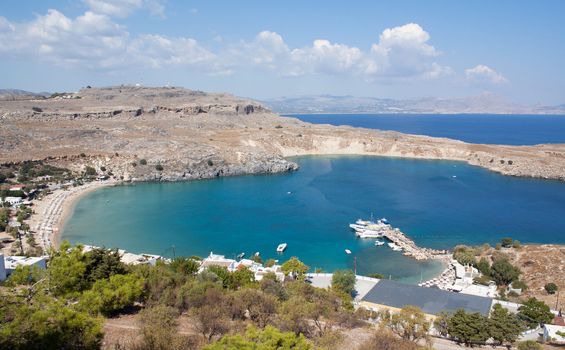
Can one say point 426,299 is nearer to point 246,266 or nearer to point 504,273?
point 504,273

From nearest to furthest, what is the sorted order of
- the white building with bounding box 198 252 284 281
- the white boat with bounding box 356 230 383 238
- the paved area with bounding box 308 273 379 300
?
1. the paved area with bounding box 308 273 379 300
2. the white building with bounding box 198 252 284 281
3. the white boat with bounding box 356 230 383 238

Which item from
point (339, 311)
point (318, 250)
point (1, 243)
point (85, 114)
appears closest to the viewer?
A: point (339, 311)

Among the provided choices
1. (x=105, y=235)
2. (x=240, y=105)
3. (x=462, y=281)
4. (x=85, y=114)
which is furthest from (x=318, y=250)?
(x=240, y=105)

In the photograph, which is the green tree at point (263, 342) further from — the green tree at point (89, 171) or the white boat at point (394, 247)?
the green tree at point (89, 171)

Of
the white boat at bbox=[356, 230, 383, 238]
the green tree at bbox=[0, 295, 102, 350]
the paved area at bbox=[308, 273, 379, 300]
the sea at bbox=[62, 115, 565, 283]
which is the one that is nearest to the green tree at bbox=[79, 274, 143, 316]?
the green tree at bbox=[0, 295, 102, 350]

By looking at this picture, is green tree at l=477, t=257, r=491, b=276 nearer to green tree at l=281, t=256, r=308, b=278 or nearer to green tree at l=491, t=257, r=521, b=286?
green tree at l=491, t=257, r=521, b=286

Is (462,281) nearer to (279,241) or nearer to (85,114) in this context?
(279,241)

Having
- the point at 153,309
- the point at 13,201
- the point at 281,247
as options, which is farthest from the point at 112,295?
the point at 13,201
